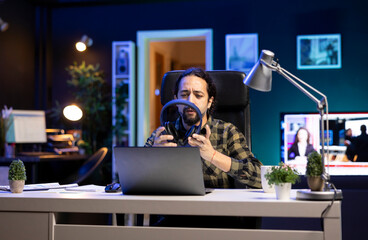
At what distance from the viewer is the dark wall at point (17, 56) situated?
5070 millimetres

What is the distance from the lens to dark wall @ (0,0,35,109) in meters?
5.07

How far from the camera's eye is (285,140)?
456 centimetres

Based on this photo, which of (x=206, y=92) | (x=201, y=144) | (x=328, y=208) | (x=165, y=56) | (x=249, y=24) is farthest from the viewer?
(x=165, y=56)

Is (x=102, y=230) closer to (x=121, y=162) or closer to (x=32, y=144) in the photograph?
(x=121, y=162)

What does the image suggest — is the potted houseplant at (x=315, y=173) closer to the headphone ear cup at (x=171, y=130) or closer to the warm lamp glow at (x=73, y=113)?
the headphone ear cup at (x=171, y=130)

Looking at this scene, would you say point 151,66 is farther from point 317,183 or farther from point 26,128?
point 317,183

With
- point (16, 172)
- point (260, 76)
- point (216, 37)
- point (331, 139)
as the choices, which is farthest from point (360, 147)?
point (16, 172)

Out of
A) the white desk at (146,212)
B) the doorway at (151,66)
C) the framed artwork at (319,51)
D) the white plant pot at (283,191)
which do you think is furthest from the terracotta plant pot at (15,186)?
the framed artwork at (319,51)

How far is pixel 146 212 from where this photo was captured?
1.33 m

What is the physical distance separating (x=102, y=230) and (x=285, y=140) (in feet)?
11.3

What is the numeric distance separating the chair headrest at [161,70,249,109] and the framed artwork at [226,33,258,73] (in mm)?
2975

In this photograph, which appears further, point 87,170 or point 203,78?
point 87,170

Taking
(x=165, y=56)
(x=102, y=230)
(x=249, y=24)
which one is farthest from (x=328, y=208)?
(x=165, y=56)

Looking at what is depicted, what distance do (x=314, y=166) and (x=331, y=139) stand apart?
3199 mm
